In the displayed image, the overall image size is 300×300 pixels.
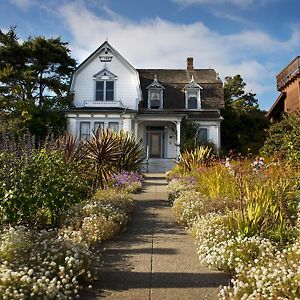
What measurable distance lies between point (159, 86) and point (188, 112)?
2928 mm

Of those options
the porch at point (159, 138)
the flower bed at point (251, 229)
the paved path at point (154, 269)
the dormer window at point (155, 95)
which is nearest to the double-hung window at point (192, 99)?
the dormer window at point (155, 95)

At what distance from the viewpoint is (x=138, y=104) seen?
27.6 metres

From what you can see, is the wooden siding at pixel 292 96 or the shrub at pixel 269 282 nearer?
the shrub at pixel 269 282

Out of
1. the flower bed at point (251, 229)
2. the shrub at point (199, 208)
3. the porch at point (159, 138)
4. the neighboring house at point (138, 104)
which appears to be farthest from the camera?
the porch at point (159, 138)

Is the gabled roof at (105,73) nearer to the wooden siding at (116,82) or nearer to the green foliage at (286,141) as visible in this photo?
the wooden siding at (116,82)

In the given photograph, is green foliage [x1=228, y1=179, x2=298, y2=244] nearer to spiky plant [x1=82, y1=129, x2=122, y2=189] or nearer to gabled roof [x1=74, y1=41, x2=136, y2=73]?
spiky plant [x1=82, y1=129, x2=122, y2=189]

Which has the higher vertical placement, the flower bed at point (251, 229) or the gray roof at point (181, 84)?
the gray roof at point (181, 84)

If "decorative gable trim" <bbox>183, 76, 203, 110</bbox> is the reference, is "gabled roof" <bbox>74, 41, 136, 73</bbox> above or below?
above

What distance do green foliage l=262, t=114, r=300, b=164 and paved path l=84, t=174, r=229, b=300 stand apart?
5.57 m

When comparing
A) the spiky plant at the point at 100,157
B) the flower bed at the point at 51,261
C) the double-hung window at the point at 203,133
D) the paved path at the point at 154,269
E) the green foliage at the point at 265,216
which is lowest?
the paved path at the point at 154,269

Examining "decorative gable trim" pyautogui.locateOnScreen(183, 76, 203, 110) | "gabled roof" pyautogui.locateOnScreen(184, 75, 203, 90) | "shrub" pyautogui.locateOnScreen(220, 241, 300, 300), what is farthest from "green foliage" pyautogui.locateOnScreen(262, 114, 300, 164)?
"gabled roof" pyautogui.locateOnScreen(184, 75, 203, 90)

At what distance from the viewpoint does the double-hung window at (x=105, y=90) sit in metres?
27.7

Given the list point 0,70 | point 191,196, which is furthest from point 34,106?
point 191,196

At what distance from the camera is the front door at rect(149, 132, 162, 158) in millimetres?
28281
